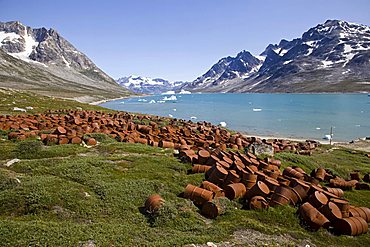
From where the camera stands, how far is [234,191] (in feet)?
44.7

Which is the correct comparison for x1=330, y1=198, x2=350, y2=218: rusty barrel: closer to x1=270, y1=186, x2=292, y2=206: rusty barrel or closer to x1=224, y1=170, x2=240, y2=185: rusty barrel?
x1=270, y1=186, x2=292, y2=206: rusty barrel

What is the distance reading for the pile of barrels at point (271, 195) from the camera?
39.3ft

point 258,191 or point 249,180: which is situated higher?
point 249,180

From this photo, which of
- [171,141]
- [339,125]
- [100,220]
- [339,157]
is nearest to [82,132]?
[171,141]

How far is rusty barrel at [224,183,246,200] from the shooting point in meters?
13.6

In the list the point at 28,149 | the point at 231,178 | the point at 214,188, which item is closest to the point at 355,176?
the point at 231,178

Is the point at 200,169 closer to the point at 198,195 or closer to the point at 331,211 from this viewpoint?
the point at 198,195

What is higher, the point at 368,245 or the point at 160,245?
the point at 160,245

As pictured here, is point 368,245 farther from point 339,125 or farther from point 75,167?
point 339,125

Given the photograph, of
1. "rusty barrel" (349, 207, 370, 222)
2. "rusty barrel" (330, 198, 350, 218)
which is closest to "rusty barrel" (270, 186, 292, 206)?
"rusty barrel" (330, 198, 350, 218)

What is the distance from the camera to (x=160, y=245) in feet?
29.8

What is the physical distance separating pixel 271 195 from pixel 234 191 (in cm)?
165

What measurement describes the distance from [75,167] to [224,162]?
25.5 ft

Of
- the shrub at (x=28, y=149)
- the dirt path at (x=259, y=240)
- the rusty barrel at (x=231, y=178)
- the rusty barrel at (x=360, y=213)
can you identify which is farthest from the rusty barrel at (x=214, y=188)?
the shrub at (x=28, y=149)
